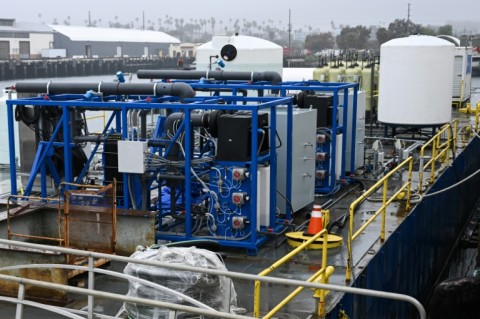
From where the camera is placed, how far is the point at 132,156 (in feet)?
35.2

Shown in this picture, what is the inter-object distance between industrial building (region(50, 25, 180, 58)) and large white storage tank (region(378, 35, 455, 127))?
3721 inches

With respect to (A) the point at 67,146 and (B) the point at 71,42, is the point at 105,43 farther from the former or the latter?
(A) the point at 67,146

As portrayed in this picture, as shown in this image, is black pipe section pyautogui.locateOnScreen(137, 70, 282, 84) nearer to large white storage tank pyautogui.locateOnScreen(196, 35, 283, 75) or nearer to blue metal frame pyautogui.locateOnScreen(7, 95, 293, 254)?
blue metal frame pyautogui.locateOnScreen(7, 95, 293, 254)

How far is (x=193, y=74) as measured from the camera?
18.4 metres

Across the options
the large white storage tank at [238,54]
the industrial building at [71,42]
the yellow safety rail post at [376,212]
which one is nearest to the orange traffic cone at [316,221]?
the yellow safety rail post at [376,212]

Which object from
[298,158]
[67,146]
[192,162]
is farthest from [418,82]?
[67,146]

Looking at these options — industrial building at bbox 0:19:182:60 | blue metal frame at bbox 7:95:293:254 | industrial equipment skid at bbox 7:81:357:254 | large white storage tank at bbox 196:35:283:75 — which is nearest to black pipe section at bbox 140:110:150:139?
industrial equipment skid at bbox 7:81:357:254

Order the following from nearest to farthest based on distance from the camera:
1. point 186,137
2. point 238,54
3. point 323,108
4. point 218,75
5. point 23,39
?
point 186,137
point 323,108
point 218,75
point 238,54
point 23,39

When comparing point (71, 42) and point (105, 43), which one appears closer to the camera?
point (71, 42)

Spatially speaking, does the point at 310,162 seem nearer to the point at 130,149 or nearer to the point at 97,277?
the point at 130,149

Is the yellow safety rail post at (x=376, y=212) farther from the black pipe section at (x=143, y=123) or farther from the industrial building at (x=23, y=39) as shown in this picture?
the industrial building at (x=23, y=39)

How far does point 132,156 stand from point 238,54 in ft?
48.0

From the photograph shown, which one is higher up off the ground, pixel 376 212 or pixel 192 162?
pixel 192 162

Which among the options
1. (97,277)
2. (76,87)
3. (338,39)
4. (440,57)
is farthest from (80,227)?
(338,39)
